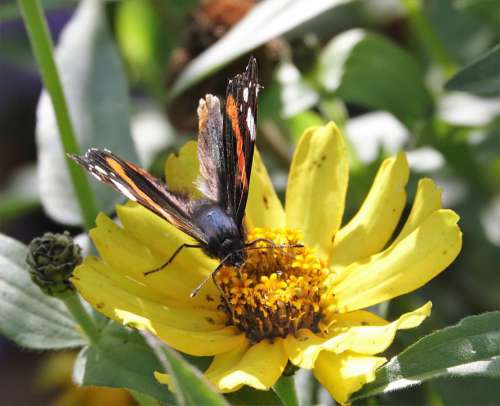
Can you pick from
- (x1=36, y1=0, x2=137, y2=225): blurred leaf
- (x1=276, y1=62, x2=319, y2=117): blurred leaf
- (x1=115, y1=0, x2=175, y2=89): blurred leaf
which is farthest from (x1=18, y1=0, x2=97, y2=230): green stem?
(x1=115, y1=0, x2=175, y2=89): blurred leaf

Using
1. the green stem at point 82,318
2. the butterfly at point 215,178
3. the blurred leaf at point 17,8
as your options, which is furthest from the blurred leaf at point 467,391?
the blurred leaf at point 17,8

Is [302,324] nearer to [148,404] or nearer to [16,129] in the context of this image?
[148,404]

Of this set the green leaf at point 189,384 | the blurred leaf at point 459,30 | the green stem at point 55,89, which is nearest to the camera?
the green leaf at point 189,384

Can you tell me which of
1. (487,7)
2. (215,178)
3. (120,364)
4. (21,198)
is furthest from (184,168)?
(21,198)

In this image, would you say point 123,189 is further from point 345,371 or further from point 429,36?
point 429,36

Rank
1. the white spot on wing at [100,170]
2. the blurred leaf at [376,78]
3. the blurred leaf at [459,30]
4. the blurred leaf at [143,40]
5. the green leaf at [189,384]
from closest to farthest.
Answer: the green leaf at [189,384] < the white spot on wing at [100,170] < the blurred leaf at [376,78] < the blurred leaf at [459,30] < the blurred leaf at [143,40]

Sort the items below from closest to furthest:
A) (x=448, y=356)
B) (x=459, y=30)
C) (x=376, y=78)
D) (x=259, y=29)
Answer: (x=448, y=356)
(x=259, y=29)
(x=376, y=78)
(x=459, y=30)

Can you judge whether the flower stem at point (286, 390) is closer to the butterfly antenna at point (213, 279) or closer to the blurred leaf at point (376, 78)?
the butterfly antenna at point (213, 279)
